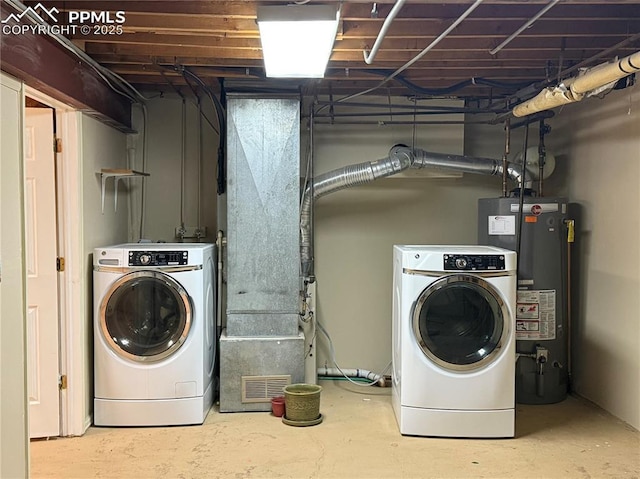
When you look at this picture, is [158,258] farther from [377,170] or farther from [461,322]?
[461,322]

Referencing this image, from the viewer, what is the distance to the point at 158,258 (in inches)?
140

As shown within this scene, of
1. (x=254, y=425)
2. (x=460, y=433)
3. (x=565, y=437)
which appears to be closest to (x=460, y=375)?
(x=460, y=433)

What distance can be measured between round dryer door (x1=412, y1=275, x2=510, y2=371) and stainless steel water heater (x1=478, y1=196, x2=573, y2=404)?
1.93 ft

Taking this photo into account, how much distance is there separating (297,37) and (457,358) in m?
2.03

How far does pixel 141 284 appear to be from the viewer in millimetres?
3680

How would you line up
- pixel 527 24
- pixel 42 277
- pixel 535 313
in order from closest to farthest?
pixel 527 24
pixel 42 277
pixel 535 313

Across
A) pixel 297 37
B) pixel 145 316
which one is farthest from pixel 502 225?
pixel 145 316

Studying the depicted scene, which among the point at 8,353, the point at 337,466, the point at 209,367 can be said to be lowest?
the point at 337,466

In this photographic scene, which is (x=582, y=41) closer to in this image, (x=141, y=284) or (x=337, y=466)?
(x=337, y=466)

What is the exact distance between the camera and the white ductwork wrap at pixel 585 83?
2.74 metres

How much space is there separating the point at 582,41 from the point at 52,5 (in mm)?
2758

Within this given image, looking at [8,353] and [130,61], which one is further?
[130,61]

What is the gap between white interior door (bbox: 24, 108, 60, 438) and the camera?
331cm

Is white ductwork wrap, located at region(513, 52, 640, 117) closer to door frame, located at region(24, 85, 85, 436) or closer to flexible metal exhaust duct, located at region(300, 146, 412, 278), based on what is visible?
flexible metal exhaust duct, located at region(300, 146, 412, 278)
